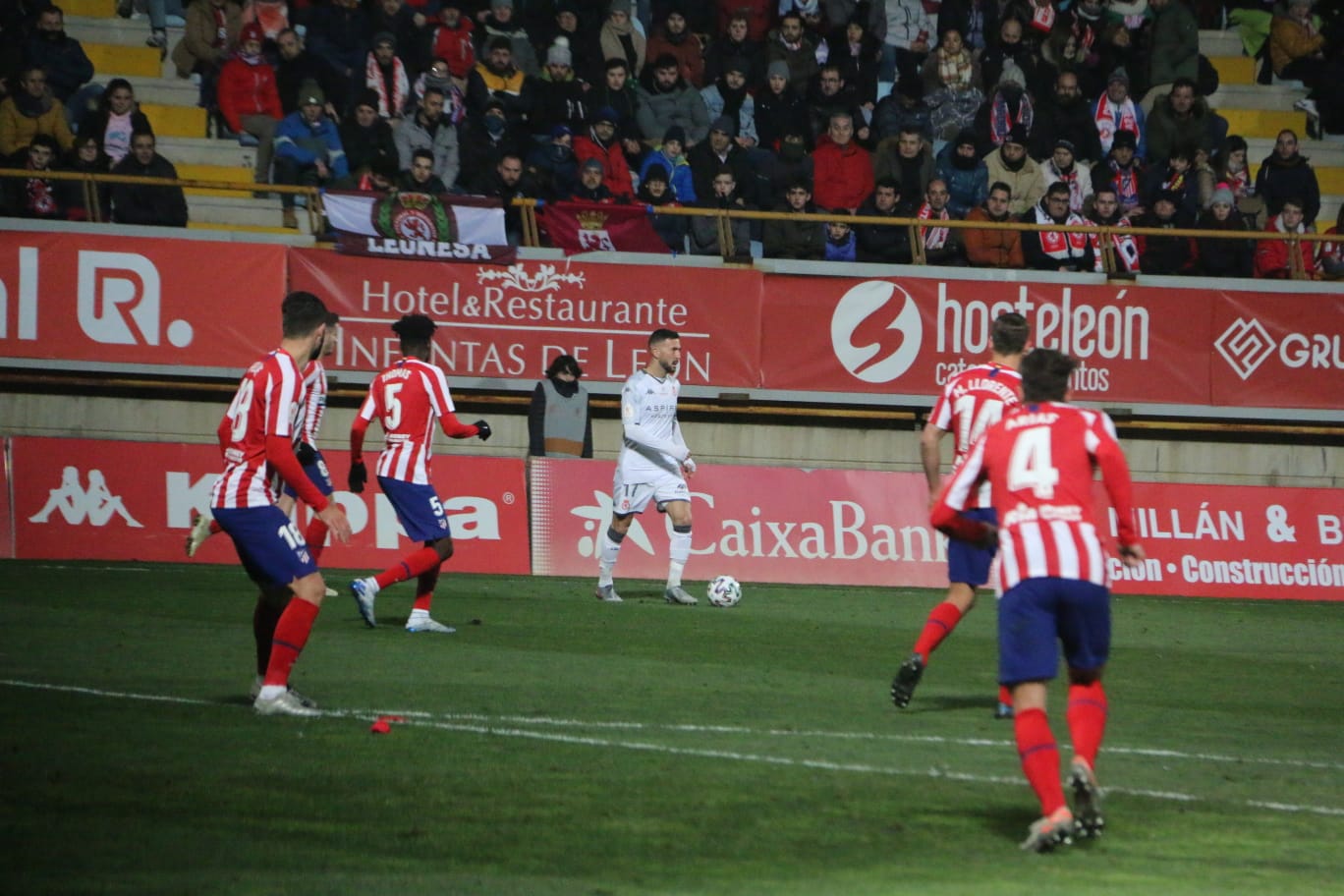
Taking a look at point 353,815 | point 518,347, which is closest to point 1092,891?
point 353,815

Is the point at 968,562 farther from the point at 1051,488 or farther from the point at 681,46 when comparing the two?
the point at 681,46

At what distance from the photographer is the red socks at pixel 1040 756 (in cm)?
625

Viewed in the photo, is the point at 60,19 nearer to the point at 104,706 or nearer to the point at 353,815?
the point at 104,706

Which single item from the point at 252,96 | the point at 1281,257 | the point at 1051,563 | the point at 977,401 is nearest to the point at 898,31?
the point at 1281,257

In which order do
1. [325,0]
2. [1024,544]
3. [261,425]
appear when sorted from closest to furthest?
[1024,544] → [261,425] → [325,0]

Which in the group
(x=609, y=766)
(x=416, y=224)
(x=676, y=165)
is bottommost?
(x=609, y=766)

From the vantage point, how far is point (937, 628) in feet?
32.6

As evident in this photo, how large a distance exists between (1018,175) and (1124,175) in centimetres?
154

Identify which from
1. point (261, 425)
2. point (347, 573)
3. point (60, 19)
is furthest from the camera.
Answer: point (60, 19)

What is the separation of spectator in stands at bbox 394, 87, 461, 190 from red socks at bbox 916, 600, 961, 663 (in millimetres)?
12288

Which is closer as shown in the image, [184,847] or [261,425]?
[184,847]

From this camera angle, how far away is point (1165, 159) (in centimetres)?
2316

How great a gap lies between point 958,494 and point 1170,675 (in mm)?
5962

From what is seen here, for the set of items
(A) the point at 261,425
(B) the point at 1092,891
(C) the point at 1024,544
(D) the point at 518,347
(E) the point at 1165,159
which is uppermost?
(E) the point at 1165,159
